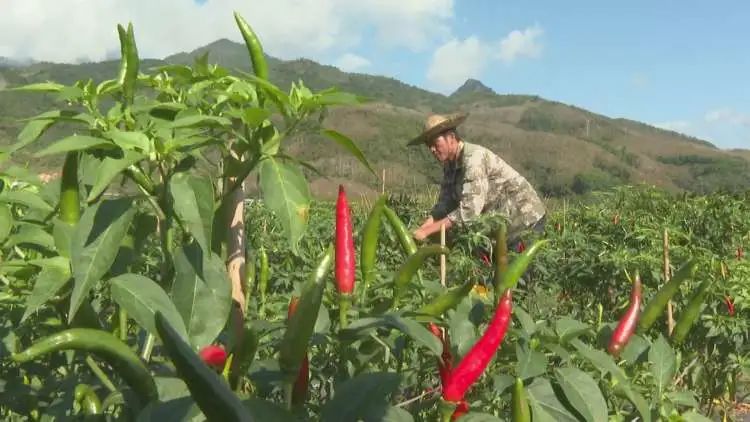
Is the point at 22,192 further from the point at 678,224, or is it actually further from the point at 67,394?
the point at 678,224

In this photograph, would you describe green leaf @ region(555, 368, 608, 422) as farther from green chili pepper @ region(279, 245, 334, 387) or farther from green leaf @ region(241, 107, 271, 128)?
green leaf @ region(241, 107, 271, 128)

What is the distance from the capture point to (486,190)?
5328 mm

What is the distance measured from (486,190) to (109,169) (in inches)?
177

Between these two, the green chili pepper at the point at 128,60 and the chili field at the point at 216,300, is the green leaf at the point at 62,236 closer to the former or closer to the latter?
the chili field at the point at 216,300

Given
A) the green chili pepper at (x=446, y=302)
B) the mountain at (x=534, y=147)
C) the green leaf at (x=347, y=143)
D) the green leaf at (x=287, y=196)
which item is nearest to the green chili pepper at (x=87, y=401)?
the green leaf at (x=287, y=196)

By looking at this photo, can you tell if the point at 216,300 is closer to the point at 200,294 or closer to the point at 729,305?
the point at 200,294

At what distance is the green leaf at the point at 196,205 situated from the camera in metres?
0.95

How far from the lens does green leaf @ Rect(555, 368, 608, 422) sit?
51.5 inches

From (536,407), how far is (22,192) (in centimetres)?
84

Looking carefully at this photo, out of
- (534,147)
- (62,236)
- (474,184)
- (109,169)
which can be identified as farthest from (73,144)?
(534,147)

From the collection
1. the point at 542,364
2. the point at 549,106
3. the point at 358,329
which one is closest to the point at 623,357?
the point at 542,364

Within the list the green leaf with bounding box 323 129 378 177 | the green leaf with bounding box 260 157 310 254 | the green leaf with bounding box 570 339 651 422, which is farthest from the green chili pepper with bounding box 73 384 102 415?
the green leaf with bounding box 570 339 651 422

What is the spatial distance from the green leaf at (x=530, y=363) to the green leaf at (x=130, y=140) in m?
0.69

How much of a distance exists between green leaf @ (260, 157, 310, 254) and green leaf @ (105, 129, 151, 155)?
0.14 metres
